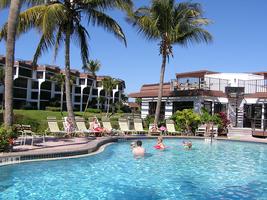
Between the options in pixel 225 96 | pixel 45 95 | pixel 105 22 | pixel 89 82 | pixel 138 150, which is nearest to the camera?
pixel 138 150

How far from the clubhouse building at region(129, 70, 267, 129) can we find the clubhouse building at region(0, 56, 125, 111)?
45.7 metres

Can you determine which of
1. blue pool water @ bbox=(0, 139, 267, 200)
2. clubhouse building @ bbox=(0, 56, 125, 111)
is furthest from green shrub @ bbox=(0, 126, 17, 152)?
clubhouse building @ bbox=(0, 56, 125, 111)

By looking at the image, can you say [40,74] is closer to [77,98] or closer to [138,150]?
[77,98]

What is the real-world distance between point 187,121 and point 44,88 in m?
68.3

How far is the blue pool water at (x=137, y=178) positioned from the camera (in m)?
8.62

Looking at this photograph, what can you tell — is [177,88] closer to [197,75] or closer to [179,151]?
[197,75]

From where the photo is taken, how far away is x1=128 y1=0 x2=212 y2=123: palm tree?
24.5 m

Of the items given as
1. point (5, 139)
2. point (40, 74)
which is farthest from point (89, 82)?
point (5, 139)

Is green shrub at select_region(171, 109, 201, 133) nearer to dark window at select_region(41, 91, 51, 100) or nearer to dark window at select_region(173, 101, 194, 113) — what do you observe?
dark window at select_region(173, 101, 194, 113)

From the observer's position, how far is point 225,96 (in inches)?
1153

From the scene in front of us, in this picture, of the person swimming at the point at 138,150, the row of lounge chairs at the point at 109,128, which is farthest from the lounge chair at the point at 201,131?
the person swimming at the point at 138,150

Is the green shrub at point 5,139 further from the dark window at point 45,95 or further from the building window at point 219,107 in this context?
the dark window at point 45,95

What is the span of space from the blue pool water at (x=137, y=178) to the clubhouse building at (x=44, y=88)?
60361mm

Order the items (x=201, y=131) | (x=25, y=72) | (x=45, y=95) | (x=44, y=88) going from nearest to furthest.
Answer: (x=201, y=131)
(x=25, y=72)
(x=44, y=88)
(x=45, y=95)
